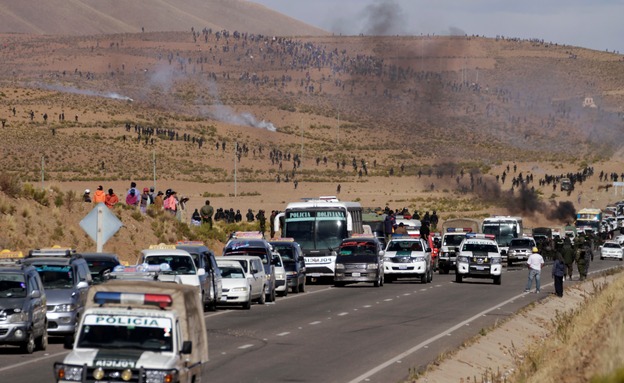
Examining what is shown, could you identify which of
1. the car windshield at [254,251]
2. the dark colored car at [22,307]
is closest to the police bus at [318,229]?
the car windshield at [254,251]

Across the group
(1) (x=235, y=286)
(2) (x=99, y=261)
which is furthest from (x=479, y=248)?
(2) (x=99, y=261)

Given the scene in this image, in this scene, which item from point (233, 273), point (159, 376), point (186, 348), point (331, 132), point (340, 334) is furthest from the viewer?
point (331, 132)

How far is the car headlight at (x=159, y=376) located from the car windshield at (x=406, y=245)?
3548cm

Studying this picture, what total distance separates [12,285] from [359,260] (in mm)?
22826

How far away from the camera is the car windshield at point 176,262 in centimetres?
3304

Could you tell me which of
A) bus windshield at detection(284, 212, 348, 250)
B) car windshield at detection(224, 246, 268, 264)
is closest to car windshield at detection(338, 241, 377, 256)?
bus windshield at detection(284, 212, 348, 250)

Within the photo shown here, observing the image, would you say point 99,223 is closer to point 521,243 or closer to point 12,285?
point 12,285

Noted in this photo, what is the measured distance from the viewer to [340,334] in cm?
2959

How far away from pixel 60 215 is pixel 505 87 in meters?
139

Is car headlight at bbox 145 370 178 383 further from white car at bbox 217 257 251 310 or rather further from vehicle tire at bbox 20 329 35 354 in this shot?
white car at bbox 217 257 251 310

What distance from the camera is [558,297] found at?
42312 millimetres

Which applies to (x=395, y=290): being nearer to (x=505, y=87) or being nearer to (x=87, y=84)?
(x=87, y=84)

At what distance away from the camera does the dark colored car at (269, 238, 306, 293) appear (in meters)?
44.3

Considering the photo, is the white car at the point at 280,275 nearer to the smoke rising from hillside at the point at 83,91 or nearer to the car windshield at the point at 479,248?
the car windshield at the point at 479,248
